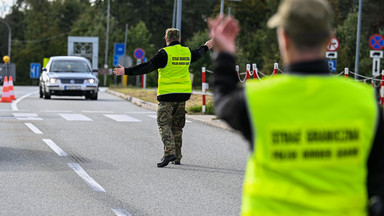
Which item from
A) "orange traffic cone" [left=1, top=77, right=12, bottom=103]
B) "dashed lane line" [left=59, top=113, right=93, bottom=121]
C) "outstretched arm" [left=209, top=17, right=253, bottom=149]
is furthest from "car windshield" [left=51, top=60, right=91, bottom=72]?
"outstretched arm" [left=209, top=17, right=253, bottom=149]

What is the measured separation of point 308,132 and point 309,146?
0.05 metres

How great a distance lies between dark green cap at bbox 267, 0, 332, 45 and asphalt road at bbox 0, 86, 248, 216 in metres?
4.58

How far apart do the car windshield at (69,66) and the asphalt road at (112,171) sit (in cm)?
1312

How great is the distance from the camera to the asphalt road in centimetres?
769

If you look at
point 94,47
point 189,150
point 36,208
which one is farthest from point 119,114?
point 94,47

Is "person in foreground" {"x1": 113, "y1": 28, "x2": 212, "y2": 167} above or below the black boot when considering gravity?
above

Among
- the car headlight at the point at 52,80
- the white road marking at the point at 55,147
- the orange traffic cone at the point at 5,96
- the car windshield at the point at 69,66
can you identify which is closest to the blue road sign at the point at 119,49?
the car windshield at the point at 69,66

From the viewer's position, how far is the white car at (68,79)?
2991cm

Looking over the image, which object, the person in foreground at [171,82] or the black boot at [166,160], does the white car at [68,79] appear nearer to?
the person in foreground at [171,82]

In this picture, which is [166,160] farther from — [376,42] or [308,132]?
[376,42]

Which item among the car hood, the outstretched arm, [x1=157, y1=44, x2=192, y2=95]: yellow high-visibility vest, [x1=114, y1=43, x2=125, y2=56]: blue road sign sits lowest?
the car hood

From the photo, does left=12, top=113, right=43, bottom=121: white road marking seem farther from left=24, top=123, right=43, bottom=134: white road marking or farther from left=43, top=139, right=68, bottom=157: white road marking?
left=43, top=139, right=68, bottom=157: white road marking

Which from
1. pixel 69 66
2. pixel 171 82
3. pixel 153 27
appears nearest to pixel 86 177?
pixel 171 82

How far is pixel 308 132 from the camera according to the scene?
9.39 feet
